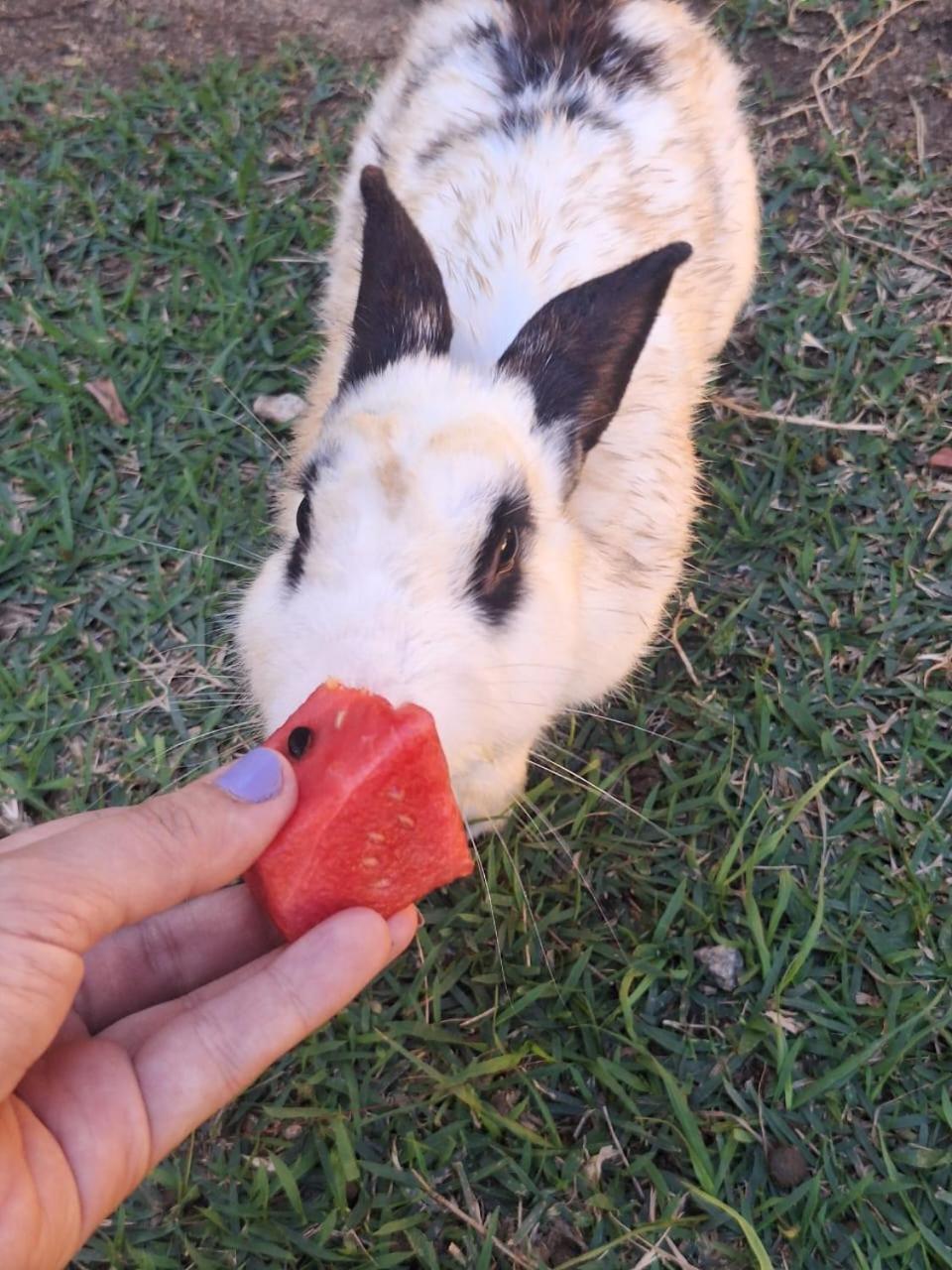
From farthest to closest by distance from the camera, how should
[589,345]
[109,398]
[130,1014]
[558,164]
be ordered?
[109,398] → [558,164] → [589,345] → [130,1014]

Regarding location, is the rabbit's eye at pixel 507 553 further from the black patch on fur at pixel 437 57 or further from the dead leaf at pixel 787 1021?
the black patch on fur at pixel 437 57

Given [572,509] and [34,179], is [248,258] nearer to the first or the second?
[34,179]

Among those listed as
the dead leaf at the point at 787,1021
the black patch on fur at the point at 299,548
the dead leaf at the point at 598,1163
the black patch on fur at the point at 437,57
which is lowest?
the dead leaf at the point at 787,1021

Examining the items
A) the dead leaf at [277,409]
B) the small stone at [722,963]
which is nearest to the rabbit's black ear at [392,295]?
the dead leaf at [277,409]

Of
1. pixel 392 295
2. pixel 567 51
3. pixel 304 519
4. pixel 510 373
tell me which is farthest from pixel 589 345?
pixel 567 51

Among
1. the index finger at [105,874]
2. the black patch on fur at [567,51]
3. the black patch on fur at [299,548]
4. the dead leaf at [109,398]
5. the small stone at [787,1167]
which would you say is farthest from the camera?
the dead leaf at [109,398]

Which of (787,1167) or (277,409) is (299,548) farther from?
(787,1167)
